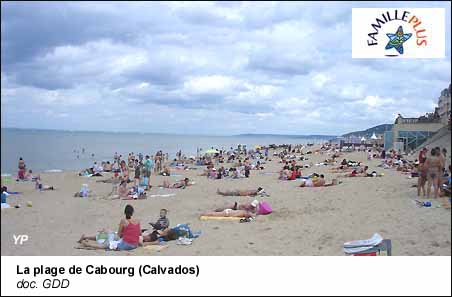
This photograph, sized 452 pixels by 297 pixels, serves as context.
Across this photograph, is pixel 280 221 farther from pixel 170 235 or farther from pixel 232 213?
pixel 170 235

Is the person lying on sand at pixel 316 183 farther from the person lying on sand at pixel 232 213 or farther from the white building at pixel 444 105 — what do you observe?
the white building at pixel 444 105

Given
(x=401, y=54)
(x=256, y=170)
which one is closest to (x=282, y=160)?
(x=256, y=170)

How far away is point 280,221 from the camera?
469cm

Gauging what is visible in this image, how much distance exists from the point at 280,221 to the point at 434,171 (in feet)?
5.58

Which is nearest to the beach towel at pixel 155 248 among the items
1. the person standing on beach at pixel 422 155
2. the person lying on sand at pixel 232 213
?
the person lying on sand at pixel 232 213

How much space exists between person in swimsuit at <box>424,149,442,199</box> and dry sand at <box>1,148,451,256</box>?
227 millimetres

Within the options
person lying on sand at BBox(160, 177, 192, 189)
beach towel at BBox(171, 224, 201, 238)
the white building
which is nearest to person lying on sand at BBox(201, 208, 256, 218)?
beach towel at BBox(171, 224, 201, 238)

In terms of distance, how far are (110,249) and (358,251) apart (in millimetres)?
2230

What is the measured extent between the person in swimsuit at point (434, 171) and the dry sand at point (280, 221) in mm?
227

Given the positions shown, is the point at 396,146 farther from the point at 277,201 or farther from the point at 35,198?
the point at 35,198

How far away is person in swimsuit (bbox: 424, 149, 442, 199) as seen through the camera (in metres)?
4.41

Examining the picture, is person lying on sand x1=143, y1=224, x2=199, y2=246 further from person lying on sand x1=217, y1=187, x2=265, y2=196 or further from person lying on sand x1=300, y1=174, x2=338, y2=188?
person lying on sand x1=300, y1=174, x2=338, y2=188

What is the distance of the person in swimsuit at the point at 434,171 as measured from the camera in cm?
441

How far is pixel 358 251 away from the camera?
351 centimetres
